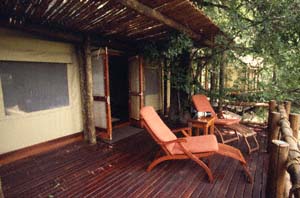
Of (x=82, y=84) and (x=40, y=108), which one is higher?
(x=82, y=84)

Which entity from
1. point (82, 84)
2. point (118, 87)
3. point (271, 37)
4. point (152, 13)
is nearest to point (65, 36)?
point (82, 84)

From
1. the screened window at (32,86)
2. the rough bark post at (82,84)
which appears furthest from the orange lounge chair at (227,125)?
the screened window at (32,86)

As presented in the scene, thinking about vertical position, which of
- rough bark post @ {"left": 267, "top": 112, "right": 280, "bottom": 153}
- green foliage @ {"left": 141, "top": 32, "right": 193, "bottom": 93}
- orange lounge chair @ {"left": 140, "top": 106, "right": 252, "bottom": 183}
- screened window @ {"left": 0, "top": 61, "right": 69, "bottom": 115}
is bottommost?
orange lounge chair @ {"left": 140, "top": 106, "right": 252, "bottom": 183}

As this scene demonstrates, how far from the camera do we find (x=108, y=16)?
125 inches

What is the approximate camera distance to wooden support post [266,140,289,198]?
58.3 inches

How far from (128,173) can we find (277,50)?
422cm

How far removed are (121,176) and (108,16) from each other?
102 inches

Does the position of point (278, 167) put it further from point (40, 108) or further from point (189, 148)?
point (40, 108)

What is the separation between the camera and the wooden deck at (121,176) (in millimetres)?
2582

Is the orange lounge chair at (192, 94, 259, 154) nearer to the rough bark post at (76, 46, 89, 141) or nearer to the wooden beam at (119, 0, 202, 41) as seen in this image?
the wooden beam at (119, 0, 202, 41)

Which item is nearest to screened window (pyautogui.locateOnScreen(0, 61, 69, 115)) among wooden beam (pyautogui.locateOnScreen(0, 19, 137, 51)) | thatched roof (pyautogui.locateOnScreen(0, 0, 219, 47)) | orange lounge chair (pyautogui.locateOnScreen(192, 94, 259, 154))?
wooden beam (pyautogui.locateOnScreen(0, 19, 137, 51))

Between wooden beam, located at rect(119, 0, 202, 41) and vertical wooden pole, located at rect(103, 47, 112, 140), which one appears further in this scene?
vertical wooden pole, located at rect(103, 47, 112, 140)

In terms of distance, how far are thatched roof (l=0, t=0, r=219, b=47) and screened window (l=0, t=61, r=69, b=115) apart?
85 cm

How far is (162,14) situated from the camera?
125 inches
